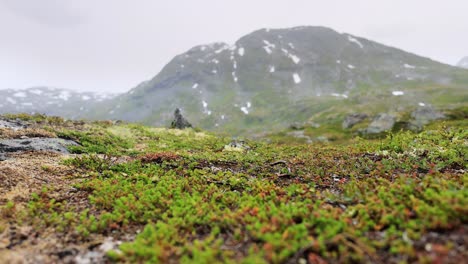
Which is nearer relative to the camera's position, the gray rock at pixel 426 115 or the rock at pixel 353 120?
the gray rock at pixel 426 115

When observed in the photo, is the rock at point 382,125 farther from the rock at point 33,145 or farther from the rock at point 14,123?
the rock at point 14,123

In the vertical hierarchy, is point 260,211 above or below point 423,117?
above

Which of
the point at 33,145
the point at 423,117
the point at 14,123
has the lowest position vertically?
the point at 423,117

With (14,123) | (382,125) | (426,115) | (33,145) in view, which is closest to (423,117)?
(426,115)

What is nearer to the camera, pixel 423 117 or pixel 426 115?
pixel 423 117

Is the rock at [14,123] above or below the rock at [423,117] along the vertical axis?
above

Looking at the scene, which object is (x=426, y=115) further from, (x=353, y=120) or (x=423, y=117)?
(x=353, y=120)

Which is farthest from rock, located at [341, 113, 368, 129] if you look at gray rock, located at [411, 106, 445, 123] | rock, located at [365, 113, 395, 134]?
gray rock, located at [411, 106, 445, 123]

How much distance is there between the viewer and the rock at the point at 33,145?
14.8 m

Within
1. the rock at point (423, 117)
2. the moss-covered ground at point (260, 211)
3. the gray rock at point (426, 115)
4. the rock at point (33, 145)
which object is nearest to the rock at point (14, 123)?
the rock at point (33, 145)

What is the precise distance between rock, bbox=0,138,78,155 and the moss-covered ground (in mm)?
2063

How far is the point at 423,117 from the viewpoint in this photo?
60.2 m

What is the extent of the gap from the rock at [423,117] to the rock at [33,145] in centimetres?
5597

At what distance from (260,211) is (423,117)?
6477 cm
